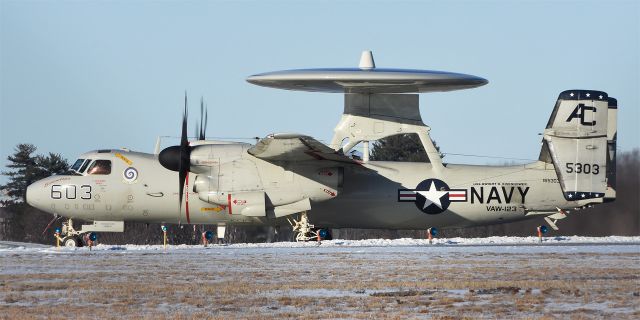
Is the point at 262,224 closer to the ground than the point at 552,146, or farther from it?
closer to the ground

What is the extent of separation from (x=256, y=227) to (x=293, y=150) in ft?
18.8

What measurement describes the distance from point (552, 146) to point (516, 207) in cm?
228

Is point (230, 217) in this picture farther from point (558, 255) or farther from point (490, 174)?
point (558, 255)

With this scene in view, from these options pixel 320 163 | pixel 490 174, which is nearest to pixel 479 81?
pixel 490 174

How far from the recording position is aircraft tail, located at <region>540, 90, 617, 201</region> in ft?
97.9

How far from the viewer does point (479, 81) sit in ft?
95.0

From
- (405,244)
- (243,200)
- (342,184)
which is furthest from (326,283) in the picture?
(405,244)

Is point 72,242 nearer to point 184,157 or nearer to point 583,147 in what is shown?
point 184,157

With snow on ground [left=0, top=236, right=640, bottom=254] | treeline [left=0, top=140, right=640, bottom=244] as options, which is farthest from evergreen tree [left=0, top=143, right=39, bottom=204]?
snow on ground [left=0, top=236, right=640, bottom=254]

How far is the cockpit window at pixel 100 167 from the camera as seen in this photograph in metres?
30.2

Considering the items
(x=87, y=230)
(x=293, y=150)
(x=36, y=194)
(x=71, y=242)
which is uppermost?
(x=293, y=150)

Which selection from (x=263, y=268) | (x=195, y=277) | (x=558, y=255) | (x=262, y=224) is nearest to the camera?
(x=195, y=277)

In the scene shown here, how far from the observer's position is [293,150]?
28.4 m

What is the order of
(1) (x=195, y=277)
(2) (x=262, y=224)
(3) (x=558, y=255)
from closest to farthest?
(1) (x=195, y=277) → (3) (x=558, y=255) → (2) (x=262, y=224)
